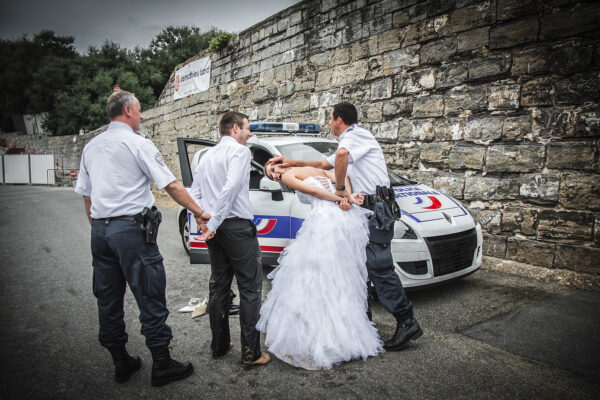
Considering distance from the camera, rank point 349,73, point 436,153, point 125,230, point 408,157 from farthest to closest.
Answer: point 349,73 → point 408,157 → point 436,153 → point 125,230

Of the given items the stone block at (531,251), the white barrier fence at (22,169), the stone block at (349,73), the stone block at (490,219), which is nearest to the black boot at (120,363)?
the stone block at (490,219)

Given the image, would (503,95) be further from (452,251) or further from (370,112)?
(452,251)

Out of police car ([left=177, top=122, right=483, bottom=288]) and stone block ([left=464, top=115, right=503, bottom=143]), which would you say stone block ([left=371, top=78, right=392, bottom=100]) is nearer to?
stone block ([left=464, top=115, right=503, bottom=143])

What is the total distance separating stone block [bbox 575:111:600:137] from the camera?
4.82 meters

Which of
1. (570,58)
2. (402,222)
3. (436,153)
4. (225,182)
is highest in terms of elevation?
(570,58)

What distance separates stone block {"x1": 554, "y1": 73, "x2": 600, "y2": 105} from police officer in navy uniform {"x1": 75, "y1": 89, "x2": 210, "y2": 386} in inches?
199

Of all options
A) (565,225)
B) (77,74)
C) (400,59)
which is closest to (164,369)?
(565,225)

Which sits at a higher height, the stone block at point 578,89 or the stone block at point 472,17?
the stone block at point 472,17

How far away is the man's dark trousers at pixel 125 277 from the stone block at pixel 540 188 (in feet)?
16.7

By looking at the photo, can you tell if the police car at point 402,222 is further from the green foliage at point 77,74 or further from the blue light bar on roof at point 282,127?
the green foliage at point 77,74

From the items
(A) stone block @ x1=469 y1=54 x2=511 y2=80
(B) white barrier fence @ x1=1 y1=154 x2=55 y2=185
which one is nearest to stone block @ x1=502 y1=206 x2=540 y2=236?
(A) stone block @ x1=469 y1=54 x2=511 y2=80

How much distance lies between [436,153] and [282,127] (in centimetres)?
286

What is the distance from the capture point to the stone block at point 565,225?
194 inches

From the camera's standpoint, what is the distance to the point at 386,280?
313 cm
